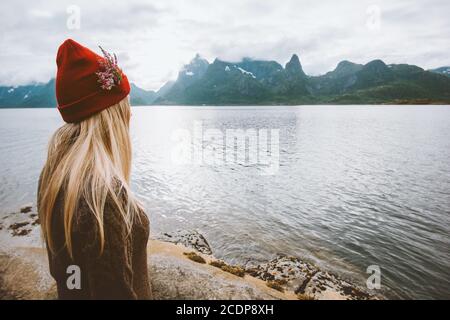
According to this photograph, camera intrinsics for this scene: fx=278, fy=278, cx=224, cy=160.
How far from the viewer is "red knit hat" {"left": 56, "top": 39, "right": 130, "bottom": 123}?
251 cm

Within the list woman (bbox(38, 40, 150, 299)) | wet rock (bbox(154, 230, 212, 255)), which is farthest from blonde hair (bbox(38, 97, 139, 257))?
wet rock (bbox(154, 230, 212, 255))

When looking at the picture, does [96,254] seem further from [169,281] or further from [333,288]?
[333,288]

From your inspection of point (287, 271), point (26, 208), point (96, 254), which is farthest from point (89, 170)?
point (26, 208)

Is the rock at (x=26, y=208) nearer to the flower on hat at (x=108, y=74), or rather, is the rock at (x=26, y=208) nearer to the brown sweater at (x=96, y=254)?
the brown sweater at (x=96, y=254)

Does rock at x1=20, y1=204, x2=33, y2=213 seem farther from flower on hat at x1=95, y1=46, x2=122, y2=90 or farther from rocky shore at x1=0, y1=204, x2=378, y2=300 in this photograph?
flower on hat at x1=95, y1=46, x2=122, y2=90

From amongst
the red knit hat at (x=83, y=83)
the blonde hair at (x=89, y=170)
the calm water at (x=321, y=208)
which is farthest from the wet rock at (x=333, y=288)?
the red knit hat at (x=83, y=83)

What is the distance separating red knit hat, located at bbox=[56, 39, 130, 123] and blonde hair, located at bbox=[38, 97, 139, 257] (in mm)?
93

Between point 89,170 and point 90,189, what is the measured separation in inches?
7.8

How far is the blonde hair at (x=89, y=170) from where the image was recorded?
86.7 inches

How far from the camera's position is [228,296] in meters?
8.63

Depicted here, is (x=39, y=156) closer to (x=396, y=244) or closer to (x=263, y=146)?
(x=263, y=146)
